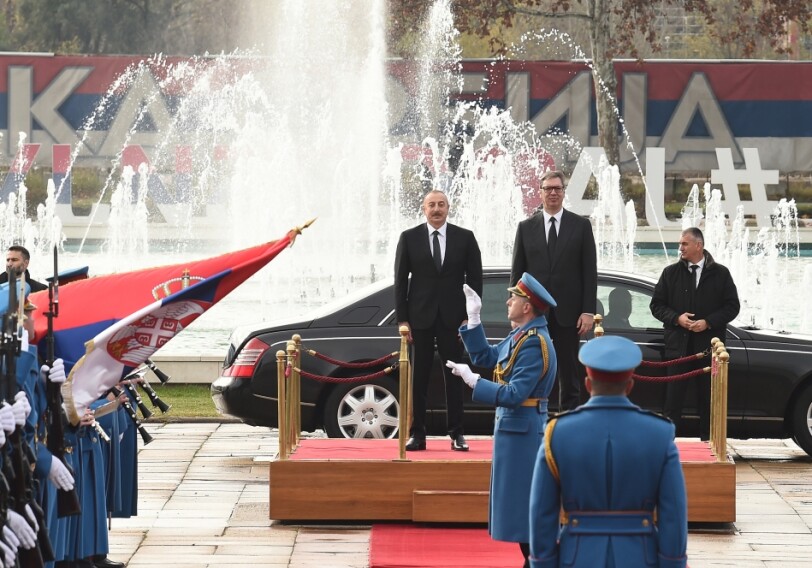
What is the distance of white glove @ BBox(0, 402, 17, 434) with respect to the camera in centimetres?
570

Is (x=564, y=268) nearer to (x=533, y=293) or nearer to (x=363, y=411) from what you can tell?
(x=363, y=411)

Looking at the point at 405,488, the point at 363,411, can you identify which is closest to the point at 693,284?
the point at 363,411

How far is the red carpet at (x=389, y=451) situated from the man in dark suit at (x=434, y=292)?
14 centimetres

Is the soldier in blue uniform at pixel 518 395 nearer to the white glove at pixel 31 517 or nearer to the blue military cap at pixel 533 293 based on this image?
the blue military cap at pixel 533 293

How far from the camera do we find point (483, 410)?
1151 centimetres

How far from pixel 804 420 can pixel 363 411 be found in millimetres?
3217

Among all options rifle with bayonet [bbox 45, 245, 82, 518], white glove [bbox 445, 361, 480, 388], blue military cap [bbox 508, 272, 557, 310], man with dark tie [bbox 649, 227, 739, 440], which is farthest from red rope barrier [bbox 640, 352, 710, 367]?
rifle with bayonet [bbox 45, 245, 82, 518]

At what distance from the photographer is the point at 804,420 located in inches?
458

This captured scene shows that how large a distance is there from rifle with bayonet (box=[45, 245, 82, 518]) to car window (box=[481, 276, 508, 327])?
4.85m

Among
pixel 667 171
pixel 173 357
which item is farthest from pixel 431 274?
pixel 667 171

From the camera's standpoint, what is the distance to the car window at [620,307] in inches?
461

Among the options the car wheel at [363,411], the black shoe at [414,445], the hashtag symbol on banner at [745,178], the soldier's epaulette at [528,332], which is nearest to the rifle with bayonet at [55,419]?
the soldier's epaulette at [528,332]

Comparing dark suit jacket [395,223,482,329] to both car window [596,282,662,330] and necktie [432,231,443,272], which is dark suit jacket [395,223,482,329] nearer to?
necktie [432,231,443,272]

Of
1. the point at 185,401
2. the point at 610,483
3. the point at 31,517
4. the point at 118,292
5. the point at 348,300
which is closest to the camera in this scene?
the point at 610,483
